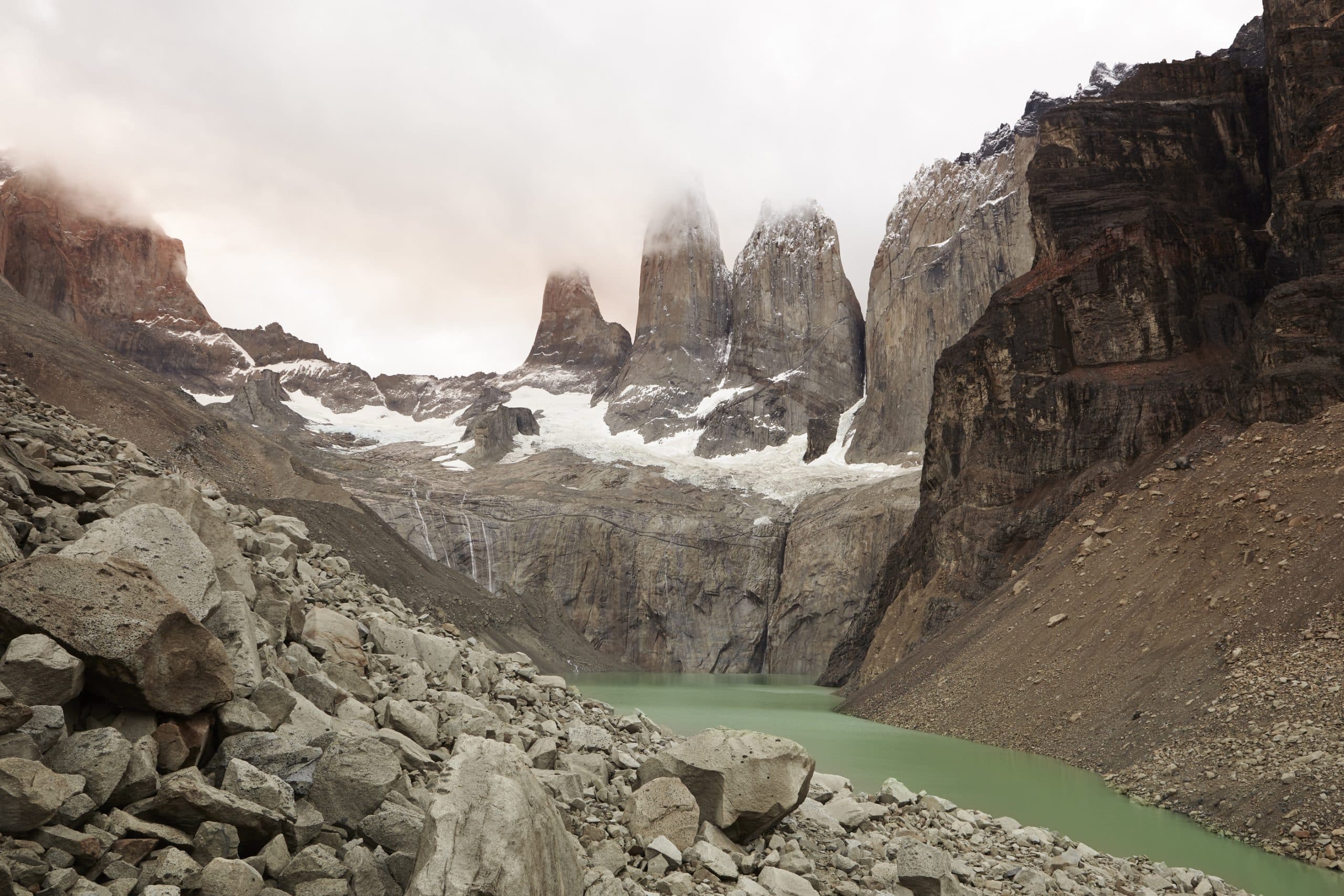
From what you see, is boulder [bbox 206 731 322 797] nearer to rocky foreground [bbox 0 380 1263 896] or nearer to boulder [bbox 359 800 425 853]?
rocky foreground [bbox 0 380 1263 896]

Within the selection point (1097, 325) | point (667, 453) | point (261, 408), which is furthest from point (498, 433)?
point (1097, 325)

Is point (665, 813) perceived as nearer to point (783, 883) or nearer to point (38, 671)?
point (783, 883)

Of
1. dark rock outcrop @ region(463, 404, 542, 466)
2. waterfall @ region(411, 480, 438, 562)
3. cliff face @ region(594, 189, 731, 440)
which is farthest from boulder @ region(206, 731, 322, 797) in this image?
cliff face @ region(594, 189, 731, 440)

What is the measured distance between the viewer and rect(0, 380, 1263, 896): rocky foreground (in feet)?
16.2

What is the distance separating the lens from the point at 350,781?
5.86 meters

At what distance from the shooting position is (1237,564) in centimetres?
2214

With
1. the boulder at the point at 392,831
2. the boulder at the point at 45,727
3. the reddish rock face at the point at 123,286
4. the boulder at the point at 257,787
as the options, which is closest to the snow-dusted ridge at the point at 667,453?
the reddish rock face at the point at 123,286

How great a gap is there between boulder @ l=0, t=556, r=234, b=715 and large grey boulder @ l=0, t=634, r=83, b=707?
136 mm

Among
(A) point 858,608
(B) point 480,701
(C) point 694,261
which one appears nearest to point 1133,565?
(B) point 480,701

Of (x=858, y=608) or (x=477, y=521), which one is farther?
(x=477, y=521)

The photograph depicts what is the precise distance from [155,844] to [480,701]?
4.55 m

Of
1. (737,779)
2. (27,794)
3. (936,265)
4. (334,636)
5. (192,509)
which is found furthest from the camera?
(936,265)

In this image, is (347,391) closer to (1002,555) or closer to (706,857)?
(1002,555)

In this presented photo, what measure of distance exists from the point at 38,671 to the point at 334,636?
345 centimetres
